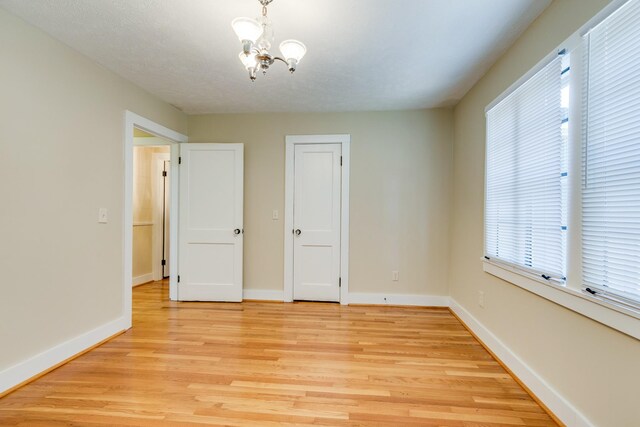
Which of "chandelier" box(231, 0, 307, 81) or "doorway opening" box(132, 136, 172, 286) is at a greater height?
"chandelier" box(231, 0, 307, 81)

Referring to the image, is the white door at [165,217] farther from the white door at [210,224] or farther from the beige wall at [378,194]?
the beige wall at [378,194]

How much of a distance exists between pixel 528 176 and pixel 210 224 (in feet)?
11.2

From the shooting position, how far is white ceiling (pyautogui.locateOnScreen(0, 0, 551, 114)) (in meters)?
1.87

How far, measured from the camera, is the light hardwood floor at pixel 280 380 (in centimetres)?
172

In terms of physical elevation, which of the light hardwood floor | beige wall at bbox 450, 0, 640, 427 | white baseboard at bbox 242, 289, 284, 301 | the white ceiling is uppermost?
the white ceiling

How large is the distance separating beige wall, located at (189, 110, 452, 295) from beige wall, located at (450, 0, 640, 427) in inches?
12.9

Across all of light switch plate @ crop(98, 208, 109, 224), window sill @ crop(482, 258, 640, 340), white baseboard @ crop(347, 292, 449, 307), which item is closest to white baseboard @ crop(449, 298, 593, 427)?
window sill @ crop(482, 258, 640, 340)

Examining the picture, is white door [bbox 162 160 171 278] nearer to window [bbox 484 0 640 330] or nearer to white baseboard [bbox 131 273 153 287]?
white baseboard [bbox 131 273 153 287]

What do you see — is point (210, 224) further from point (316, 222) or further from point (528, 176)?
point (528, 176)

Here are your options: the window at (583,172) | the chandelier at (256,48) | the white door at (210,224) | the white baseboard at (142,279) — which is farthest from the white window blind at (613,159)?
the white baseboard at (142,279)

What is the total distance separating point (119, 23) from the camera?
80.3 inches

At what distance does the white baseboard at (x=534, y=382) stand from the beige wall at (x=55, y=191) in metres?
3.40

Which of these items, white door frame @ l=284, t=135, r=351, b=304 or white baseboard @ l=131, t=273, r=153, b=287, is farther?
white baseboard @ l=131, t=273, r=153, b=287

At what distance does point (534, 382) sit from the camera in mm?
1906
